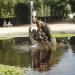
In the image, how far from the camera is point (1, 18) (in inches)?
2488

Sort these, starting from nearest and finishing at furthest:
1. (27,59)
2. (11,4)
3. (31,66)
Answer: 1. (31,66)
2. (27,59)
3. (11,4)

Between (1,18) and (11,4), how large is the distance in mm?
3695

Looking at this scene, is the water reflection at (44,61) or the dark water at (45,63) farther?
the water reflection at (44,61)

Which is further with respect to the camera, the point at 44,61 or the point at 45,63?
the point at 44,61

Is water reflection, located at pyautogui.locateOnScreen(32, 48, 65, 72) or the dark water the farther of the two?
water reflection, located at pyautogui.locateOnScreen(32, 48, 65, 72)

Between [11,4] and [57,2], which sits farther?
[57,2]

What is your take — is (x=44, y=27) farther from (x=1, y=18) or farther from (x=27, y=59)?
(x=1, y=18)

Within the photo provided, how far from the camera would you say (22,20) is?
64.6 metres

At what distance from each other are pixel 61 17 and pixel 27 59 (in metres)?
45.8

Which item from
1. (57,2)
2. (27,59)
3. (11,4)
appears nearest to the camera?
(27,59)

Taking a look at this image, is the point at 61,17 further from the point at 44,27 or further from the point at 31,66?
the point at 31,66

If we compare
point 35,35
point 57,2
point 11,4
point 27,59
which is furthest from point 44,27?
point 57,2

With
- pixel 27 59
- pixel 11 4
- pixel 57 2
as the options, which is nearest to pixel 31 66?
pixel 27 59

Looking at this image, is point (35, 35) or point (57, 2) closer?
point (35, 35)
